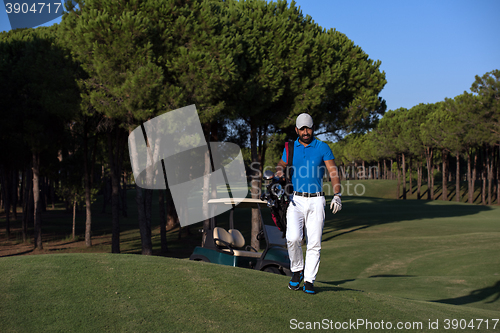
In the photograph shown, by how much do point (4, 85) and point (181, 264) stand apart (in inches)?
666

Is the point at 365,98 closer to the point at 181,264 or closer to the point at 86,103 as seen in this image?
the point at 86,103

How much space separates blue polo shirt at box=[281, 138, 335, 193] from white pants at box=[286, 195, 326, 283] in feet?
0.48

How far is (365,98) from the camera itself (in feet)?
76.5

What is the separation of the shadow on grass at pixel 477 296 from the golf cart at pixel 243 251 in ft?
12.0

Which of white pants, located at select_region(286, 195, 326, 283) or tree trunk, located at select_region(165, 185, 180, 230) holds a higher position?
white pants, located at select_region(286, 195, 326, 283)

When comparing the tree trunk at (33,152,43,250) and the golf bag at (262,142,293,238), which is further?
the tree trunk at (33,152,43,250)

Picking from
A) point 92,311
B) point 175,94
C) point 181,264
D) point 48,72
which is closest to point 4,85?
point 48,72

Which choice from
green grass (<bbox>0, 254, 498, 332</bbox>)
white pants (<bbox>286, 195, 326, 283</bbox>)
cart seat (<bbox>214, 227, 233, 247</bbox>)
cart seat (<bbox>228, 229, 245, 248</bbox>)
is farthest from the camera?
cart seat (<bbox>228, 229, 245, 248</bbox>)

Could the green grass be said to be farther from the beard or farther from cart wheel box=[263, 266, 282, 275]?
the beard

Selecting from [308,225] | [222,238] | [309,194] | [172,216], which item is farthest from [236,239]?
[172,216]

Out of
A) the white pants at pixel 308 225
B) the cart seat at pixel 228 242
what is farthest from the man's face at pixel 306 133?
the cart seat at pixel 228 242

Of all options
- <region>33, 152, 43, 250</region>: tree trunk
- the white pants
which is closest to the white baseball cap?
the white pants

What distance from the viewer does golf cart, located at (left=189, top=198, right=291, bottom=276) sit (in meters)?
7.75

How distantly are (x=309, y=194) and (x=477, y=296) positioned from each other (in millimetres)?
7006
